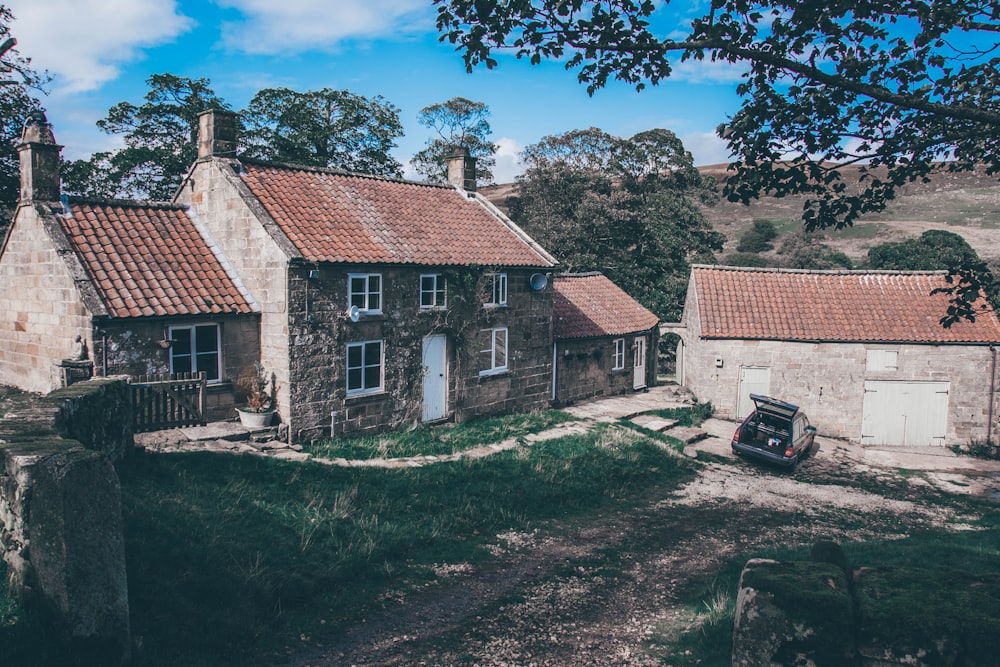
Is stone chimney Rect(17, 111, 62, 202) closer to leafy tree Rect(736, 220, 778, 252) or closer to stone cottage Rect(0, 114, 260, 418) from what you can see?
stone cottage Rect(0, 114, 260, 418)

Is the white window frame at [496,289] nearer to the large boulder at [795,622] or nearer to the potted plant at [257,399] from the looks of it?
the potted plant at [257,399]

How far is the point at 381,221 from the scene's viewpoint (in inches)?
760

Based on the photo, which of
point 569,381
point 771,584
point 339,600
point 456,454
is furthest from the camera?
point 569,381

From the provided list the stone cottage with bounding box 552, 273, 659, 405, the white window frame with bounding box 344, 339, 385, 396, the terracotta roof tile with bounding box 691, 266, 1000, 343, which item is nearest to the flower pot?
the white window frame with bounding box 344, 339, 385, 396

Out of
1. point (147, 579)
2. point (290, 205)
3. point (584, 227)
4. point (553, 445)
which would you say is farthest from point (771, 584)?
point (584, 227)

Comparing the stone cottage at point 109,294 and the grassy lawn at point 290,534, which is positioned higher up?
the stone cottage at point 109,294

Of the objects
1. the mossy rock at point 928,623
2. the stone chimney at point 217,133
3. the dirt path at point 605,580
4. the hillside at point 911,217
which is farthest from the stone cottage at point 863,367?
the hillside at point 911,217

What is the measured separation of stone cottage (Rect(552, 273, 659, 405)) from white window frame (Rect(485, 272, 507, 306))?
3493 millimetres

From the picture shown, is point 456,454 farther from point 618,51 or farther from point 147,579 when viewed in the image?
point 618,51

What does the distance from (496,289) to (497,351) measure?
6.60ft

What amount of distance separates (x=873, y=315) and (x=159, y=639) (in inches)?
1035

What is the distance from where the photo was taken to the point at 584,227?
127 feet

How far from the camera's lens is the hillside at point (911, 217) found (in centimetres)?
6019

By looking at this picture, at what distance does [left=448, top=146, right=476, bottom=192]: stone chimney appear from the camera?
78.5ft
